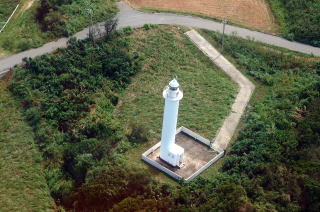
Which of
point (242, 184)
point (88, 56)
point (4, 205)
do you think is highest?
point (88, 56)

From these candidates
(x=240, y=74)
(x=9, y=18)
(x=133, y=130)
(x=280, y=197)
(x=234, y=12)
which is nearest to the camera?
(x=280, y=197)

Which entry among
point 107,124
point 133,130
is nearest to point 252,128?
point 133,130

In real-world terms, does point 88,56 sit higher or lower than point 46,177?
higher

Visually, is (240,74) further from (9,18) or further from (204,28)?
(9,18)

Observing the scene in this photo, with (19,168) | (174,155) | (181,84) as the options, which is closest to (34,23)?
(181,84)

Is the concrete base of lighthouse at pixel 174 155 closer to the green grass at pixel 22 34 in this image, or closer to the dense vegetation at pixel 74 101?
the dense vegetation at pixel 74 101

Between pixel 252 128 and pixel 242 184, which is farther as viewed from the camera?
pixel 252 128

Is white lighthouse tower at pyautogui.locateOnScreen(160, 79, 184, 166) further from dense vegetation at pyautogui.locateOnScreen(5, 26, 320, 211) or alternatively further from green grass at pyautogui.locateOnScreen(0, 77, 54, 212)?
green grass at pyautogui.locateOnScreen(0, 77, 54, 212)
